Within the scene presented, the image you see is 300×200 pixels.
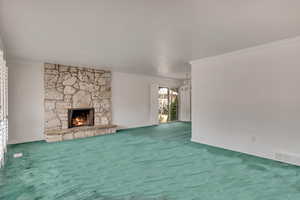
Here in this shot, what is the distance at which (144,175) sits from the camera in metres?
2.78

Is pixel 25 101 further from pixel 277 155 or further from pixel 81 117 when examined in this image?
pixel 277 155

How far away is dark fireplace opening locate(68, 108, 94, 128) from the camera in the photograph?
5.91m

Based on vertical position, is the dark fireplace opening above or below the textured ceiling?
below

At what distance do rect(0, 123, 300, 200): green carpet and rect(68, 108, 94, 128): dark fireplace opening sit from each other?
5.98ft

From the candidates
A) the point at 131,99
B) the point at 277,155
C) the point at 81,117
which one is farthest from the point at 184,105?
the point at 277,155

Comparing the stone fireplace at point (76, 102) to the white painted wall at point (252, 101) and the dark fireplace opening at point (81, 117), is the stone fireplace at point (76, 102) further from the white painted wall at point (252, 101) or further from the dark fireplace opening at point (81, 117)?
the white painted wall at point (252, 101)

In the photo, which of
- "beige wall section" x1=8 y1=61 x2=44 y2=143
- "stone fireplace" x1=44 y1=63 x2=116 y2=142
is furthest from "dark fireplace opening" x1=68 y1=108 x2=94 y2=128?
"beige wall section" x1=8 y1=61 x2=44 y2=143

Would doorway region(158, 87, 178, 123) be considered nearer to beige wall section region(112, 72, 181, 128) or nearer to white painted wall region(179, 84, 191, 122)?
white painted wall region(179, 84, 191, 122)

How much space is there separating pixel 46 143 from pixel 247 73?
5.70 m

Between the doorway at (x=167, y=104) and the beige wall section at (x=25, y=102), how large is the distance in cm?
536

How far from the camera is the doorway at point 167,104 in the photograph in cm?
907

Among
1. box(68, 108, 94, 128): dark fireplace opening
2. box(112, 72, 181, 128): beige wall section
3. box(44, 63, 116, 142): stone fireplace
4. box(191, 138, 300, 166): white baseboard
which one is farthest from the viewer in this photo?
box(112, 72, 181, 128): beige wall section

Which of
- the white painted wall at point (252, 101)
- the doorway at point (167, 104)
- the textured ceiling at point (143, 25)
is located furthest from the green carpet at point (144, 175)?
the doorway at point (167, 104)

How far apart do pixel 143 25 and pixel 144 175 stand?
95.2 inches
